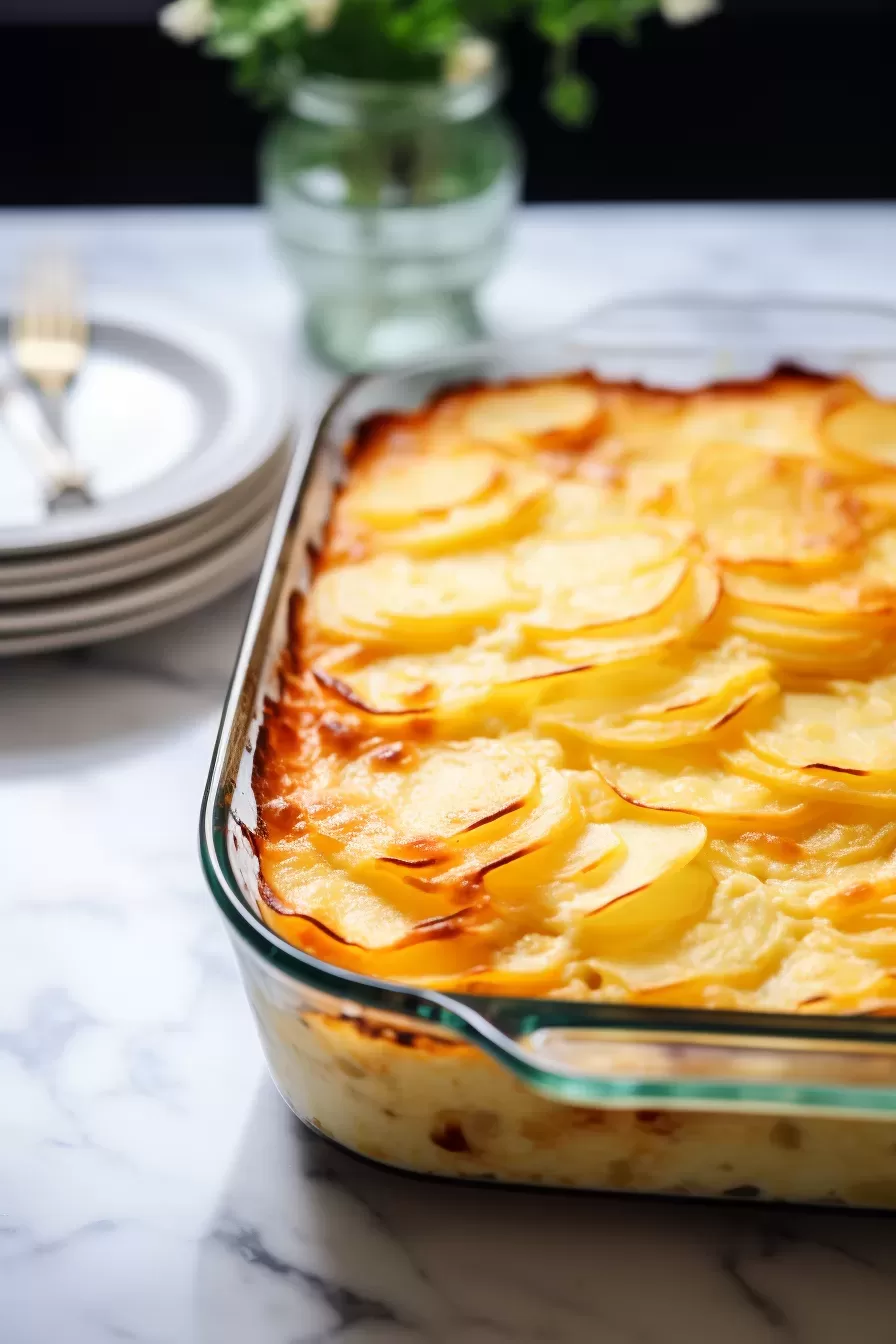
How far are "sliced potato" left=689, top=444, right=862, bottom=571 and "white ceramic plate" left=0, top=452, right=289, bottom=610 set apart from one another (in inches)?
20.1

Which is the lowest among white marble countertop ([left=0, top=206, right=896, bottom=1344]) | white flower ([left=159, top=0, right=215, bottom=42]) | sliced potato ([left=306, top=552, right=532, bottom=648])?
white marble countertop ([left=0, top=206, right=896, bottom=1344])

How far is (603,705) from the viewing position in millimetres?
1314

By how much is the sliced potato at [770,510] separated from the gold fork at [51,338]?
29.0 inches

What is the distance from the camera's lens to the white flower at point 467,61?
190 centimetres

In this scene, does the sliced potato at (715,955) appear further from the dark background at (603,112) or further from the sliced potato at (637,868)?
the dark background at (603,112)

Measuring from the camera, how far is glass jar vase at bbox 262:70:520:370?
1890mm

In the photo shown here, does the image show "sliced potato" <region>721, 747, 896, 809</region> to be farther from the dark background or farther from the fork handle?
the dark background

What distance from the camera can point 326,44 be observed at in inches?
74.7

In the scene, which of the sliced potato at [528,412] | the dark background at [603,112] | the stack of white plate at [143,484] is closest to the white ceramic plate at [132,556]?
the stack of white plate at [143,484]

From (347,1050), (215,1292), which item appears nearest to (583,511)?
(347,1050)

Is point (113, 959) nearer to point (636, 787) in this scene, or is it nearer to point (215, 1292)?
point (215, 1292)

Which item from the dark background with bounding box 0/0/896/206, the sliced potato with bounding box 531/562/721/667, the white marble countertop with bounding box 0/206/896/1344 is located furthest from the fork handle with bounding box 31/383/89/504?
the dark background with bounding box 0/0/896/206

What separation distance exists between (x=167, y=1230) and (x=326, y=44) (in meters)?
1.47

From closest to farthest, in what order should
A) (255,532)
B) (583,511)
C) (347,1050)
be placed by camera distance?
(347,1050)
(583,511)
(255,532)
